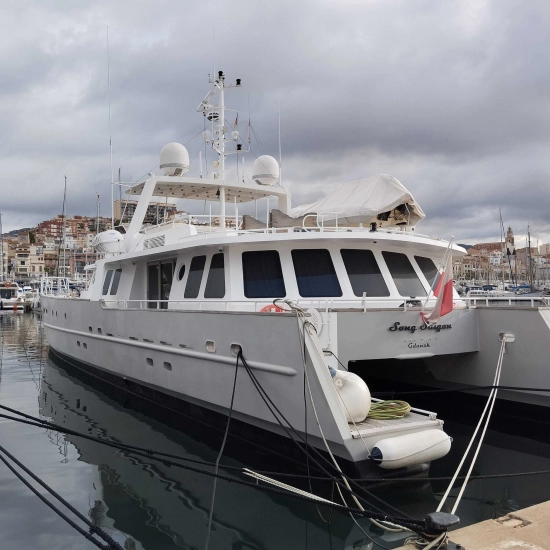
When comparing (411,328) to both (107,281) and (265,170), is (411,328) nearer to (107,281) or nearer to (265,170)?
(265,170)

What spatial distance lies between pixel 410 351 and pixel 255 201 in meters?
6.74

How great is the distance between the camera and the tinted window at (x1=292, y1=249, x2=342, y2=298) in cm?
834

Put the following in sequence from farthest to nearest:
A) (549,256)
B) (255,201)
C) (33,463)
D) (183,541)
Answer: (549,256) → (255,201) → (33,463) → (183,541)

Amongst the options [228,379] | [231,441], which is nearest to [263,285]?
[228,379]

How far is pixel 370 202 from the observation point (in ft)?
33.2

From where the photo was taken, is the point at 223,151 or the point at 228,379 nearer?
the point at 228,379

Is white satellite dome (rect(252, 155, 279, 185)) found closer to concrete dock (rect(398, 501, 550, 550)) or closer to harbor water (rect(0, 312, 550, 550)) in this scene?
harbor water (rect(0, 312, 550, 550))

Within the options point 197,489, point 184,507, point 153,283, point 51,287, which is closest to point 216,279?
point 153,283

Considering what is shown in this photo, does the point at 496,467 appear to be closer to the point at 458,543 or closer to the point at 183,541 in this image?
the point at 458,543

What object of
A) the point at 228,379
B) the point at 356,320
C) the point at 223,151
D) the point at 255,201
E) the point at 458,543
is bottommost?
the point at 458,543

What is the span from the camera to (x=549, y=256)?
3979 inches

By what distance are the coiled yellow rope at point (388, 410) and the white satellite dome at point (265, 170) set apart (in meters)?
7.51

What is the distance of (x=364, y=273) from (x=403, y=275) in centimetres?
84

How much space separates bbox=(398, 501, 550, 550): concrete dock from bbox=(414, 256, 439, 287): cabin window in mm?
5697
